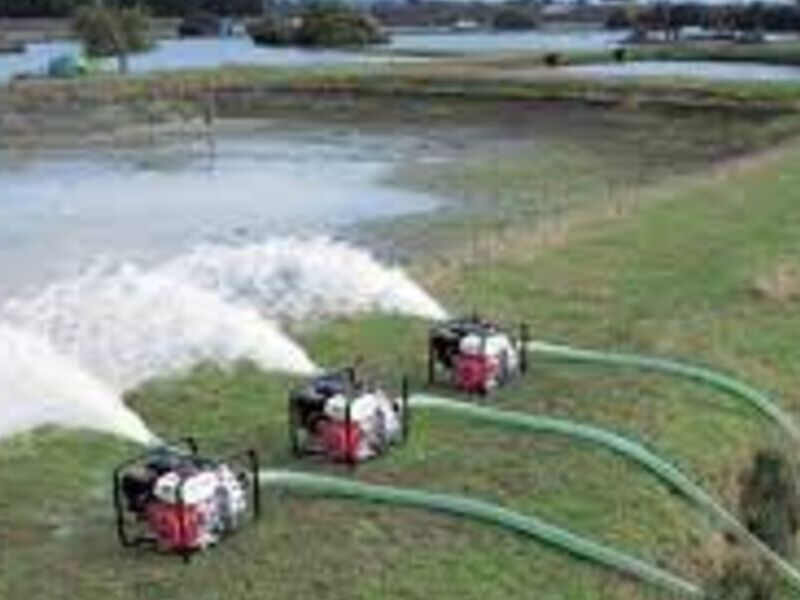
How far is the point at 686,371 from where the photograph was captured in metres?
15.5

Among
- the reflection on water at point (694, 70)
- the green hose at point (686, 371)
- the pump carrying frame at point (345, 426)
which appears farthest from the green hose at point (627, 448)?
the reflection on water at point (694, 70)

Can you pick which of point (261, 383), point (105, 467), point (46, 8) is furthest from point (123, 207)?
point (46, 8)

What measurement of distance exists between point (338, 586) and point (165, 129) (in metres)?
48.5

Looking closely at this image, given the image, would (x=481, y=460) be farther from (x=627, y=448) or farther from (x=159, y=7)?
(x=159, y=7)

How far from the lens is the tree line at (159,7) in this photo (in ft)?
508

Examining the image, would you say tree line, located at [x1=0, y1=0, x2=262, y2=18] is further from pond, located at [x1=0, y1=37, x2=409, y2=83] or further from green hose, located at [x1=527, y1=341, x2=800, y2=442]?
green hose, located at [x1=527, y1=341, x2=800, y2=442]

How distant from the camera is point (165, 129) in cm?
5828

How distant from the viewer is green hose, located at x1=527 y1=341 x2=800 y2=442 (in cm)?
1511

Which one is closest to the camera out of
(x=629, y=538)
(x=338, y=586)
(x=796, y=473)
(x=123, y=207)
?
(x=338, y=586)

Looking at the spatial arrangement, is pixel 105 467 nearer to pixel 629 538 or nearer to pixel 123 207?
pixel 629 538

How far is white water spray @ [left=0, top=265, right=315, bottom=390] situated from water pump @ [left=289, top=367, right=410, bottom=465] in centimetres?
259

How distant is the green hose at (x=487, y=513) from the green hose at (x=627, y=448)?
112cm

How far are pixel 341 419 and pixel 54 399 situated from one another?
8.58 feet

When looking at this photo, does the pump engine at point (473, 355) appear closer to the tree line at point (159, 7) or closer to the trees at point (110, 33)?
the trees at point (110, 33)
